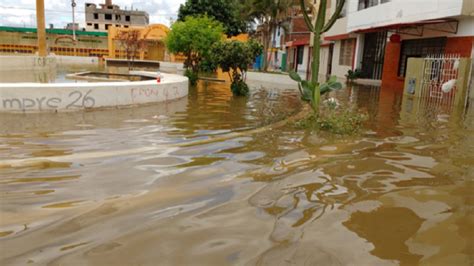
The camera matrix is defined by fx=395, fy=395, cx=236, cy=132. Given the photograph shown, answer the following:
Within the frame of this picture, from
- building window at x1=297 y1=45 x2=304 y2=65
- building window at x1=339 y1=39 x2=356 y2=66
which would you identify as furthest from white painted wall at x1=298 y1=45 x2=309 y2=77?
building window at x1=339 y1=39 x2=356 y2=66

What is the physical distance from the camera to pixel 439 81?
1577cm

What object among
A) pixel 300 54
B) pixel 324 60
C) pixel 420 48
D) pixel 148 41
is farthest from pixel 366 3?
pixel 148 41

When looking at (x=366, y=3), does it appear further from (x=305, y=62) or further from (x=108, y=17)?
(x=108, y=17)

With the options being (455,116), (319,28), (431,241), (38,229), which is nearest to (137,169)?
(38,229)

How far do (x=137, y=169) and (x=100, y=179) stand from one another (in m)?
0.58

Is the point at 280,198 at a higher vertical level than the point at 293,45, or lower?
lower

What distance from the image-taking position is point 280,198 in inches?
171

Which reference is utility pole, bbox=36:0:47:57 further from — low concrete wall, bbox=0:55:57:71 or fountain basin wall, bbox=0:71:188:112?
fountain basin wall, bbox=0:71:188:112

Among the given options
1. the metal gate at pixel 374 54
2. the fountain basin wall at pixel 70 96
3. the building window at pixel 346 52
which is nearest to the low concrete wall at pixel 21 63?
the fountain basin wall at pixel 70 96

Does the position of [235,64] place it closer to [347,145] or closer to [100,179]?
[347,145]

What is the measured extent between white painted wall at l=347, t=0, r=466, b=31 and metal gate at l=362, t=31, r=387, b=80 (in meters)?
1.33

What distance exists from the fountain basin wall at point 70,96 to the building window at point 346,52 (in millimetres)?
20531

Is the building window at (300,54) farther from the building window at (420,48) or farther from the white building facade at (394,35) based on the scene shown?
the building window at (420,48)

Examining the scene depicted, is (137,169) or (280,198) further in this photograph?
(137,169)
